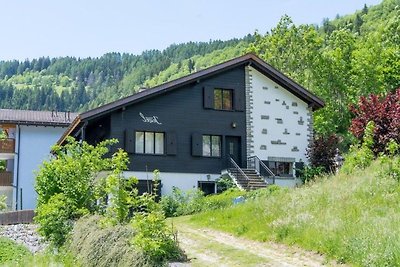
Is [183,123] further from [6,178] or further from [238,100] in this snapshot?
[6,178]

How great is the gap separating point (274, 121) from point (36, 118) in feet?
68.4

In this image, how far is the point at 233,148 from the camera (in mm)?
31438

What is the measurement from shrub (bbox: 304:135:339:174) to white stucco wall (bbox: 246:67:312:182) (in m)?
0.79

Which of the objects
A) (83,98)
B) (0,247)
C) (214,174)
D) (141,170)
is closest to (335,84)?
(214,174)

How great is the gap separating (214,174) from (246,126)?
3.22m

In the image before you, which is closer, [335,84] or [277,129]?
[277,129]

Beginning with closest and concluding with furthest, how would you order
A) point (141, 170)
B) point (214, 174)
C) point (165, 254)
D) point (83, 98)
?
point (165, 254) < point (141, 170) < point (214, 174) < point (83, 98)

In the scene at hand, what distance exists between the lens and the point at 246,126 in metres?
31.6

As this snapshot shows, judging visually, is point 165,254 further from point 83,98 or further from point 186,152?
point 83,98

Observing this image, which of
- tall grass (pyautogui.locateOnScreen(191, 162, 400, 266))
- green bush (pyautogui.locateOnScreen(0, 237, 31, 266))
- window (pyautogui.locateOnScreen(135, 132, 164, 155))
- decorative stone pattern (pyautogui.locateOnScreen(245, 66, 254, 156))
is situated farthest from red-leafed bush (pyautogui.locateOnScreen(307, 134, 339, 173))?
green bush (pyautogui.locateOnScreen(0, 237, 31, 266))

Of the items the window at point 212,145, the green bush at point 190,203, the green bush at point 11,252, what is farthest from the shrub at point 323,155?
the green bush at point 11,252

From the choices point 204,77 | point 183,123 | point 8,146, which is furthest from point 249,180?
point 8,146

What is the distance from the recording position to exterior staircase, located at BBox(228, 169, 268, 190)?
28.5m

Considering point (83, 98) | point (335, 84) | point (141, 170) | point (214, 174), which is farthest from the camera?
point (83, 98)
